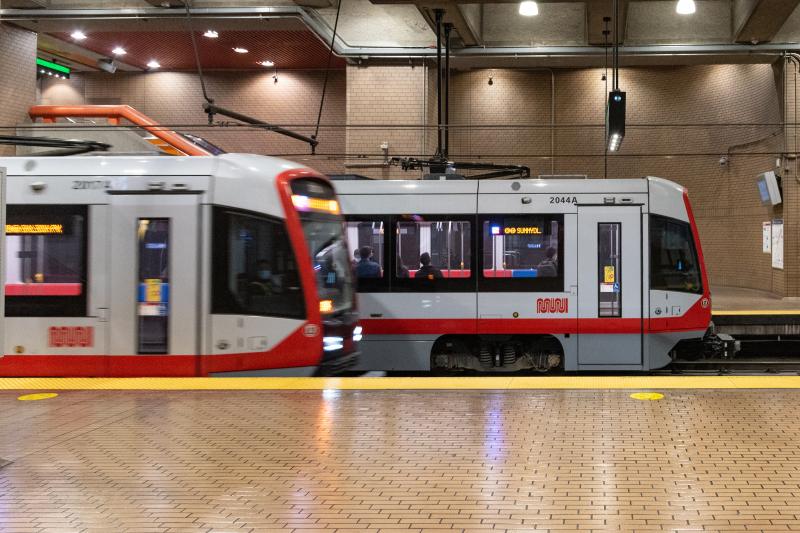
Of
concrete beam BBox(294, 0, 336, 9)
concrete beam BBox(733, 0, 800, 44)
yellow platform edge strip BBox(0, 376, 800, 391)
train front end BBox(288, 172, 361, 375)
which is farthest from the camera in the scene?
concrete beam BBox(294, 0, 336, 9)

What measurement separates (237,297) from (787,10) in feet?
41.1

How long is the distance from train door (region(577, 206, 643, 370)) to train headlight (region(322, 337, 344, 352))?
379cm

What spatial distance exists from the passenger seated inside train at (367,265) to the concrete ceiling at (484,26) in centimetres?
676

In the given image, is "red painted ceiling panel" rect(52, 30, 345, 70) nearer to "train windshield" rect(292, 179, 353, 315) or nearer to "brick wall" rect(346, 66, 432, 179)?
"brick wall" rect(346, 66, 432, 179)

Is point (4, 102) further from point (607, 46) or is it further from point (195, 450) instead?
point (195, 450)

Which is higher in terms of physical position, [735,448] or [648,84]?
[648,84]

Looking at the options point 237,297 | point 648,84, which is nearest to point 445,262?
point 237,297

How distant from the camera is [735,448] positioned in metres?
5.68

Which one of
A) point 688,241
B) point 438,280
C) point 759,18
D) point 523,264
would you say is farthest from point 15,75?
point 759,18

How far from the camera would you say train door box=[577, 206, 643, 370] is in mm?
11945

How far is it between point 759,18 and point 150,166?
A: 1266cm

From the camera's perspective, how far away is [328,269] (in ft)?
33.3

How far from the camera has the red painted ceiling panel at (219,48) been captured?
20344 mm

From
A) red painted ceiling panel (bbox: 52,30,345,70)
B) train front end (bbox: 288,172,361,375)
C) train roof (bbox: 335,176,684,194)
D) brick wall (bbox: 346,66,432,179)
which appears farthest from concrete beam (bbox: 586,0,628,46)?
train front end (bbox: 288,172,361,375)
